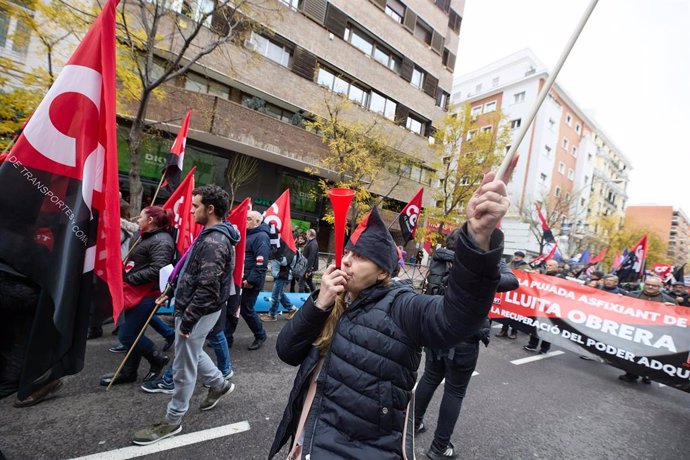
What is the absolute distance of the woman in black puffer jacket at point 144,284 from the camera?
134 inches

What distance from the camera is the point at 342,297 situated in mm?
1819

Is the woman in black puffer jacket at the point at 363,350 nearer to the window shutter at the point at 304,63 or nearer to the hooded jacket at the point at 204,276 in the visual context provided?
the hooded jacket at the point at 204,276

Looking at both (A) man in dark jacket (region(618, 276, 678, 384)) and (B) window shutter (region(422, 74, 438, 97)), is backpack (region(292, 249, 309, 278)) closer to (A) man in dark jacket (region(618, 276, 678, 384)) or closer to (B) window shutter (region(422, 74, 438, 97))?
(A) man in dark jacket (region(618, 276, 678, 384))

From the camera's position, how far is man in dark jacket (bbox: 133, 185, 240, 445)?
269 centimetres

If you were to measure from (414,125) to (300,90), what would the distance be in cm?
844

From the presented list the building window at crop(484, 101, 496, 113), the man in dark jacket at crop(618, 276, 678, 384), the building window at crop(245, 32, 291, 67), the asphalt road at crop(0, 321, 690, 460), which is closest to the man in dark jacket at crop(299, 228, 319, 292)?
the asphalt road at crop(0, 321, 690, 460)

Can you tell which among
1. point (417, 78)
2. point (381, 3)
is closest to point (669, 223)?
point (417, 78)

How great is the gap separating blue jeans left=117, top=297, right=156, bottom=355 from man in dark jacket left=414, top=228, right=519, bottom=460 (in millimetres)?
2782

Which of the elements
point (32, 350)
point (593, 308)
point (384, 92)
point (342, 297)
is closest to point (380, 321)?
point (342, 297)

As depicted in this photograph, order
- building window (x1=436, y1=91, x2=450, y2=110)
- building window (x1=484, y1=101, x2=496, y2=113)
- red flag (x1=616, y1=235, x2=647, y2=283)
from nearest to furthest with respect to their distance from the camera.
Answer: red flag (x1=616, y1=235, x2=647, y2=283), building window (x1=436, y1=91, x2=450, y2=110), building window (x1=484, y1=101, x2=496, y2=113)

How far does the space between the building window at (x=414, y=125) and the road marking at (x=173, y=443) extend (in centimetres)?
1955

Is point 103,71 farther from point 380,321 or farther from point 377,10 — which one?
point 377,10

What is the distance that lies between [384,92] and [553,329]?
16.1 metres

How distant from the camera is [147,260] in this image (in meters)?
3.44
